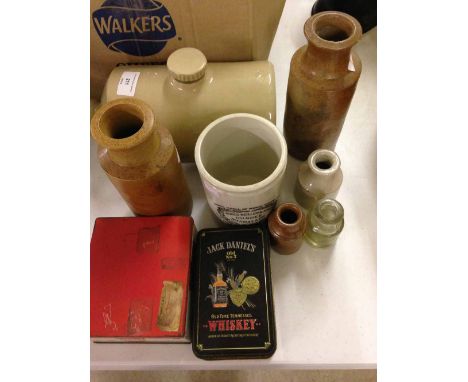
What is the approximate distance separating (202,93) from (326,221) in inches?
11.1

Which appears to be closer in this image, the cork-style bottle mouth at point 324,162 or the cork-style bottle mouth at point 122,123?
the cork-style bottle mouth at point 122,123

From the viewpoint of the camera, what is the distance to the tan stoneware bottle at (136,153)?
48 cm

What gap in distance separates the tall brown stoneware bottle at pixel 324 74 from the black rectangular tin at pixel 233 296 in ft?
0.68

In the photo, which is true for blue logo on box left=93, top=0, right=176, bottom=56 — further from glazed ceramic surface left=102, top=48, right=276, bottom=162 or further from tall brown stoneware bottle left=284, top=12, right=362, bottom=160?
tall brown stoneware bottle left=284, top=12, right=362, bottom=160

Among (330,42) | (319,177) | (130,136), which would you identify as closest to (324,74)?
(330,42)

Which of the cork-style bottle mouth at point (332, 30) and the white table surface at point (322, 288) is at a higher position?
the cork-style bottle mouth at point (332, 30)

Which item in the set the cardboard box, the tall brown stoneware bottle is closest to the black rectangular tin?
the tall brown stoneware bottle

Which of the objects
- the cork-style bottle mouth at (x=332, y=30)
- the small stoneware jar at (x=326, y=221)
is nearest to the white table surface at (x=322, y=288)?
the small stoneware jar at (x=326, y=221)

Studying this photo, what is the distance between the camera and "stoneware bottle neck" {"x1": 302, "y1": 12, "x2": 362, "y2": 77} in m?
0.52

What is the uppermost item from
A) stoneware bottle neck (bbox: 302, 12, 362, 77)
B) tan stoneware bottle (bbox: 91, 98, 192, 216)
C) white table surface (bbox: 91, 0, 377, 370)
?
stoneware bottle neck (bbox: 302, 12, 362, 77)

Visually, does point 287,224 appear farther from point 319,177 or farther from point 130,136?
point 130,136

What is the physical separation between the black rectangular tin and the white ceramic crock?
0.13 ft

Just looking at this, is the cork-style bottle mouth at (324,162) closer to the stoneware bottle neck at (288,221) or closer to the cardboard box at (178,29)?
the stoneware bottle neck at (288,221)
